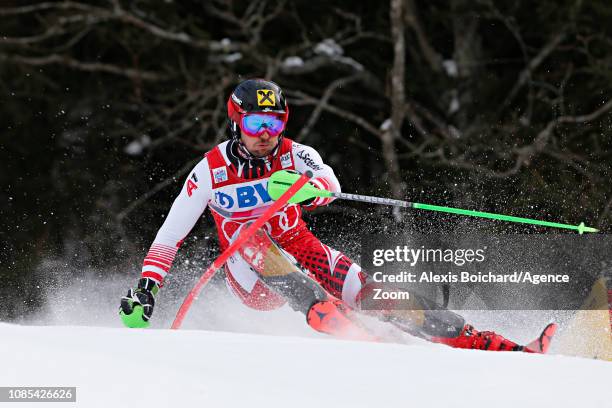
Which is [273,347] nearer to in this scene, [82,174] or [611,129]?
[611,129]

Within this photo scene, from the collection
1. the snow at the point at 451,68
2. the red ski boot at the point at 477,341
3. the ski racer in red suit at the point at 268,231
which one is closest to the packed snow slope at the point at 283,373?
the red ski boot at the point at 477,341

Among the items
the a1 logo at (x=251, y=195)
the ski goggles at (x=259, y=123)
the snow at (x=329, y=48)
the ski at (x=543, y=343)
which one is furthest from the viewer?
the snow at (x=329, y=48)

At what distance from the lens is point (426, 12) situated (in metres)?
14.1

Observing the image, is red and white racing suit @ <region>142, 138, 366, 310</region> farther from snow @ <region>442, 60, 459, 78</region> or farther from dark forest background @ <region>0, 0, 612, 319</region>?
snow @ <region>442, 60, 459, 78</region>

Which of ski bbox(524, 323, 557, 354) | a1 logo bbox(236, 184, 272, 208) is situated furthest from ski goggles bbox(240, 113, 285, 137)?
ski bbox(524, 323, 557, 354)

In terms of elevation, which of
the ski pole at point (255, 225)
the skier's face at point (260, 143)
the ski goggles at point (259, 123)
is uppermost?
the ski goggles at point (259, 123)

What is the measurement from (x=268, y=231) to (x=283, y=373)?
2.11 metres

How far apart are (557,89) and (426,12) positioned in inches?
97.3

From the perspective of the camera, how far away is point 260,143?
5.50 metres

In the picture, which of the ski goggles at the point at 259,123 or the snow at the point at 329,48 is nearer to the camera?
the ski goggles at the point at 259,123

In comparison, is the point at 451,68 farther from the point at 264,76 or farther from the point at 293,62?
the point at 264,76

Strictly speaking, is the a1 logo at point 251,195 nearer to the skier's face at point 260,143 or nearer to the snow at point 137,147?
the skier's face at point 260,143

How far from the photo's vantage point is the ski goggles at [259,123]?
545 centimetres

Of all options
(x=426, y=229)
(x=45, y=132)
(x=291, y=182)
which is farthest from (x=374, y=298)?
(x=45, y=132)
